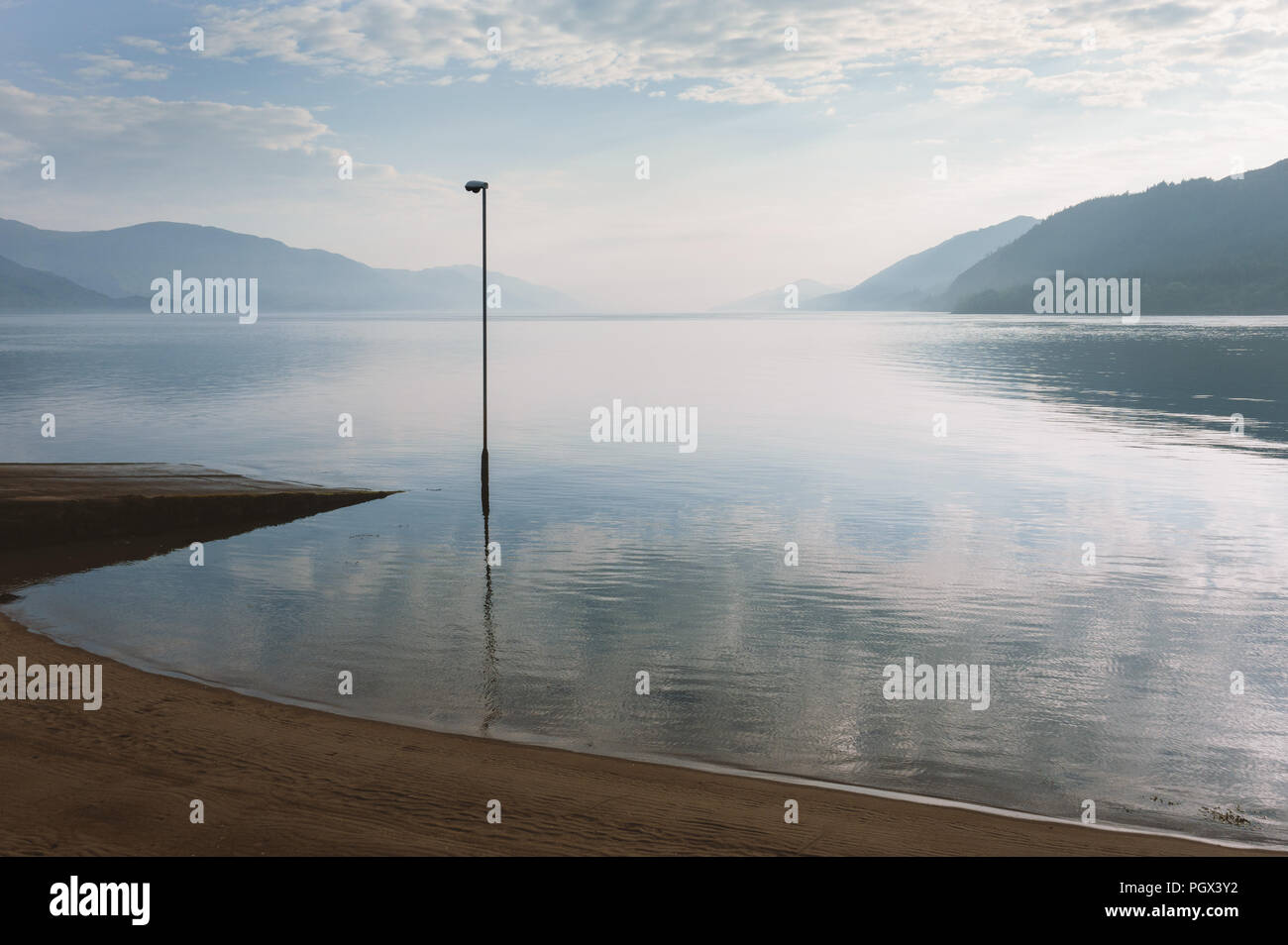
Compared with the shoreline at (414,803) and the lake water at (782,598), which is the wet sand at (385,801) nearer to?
the shoreline at (414,803)

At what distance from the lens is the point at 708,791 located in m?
10.9

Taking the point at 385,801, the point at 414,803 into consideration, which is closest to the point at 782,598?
the point at 414,803

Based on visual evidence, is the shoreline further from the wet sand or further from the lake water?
the lake water

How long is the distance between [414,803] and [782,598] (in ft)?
40.6

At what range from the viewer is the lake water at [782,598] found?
13.2 m

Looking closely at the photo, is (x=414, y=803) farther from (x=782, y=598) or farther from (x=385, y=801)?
(x=782, y=598)

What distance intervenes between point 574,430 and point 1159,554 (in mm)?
36389

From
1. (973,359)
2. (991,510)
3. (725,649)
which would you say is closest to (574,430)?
(991,510)

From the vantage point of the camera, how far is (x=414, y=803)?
1019 cm

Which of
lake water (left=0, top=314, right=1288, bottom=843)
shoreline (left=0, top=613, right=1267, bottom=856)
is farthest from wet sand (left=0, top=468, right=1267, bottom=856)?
lake water (left=0, top=314, right=1288, bottom=843)

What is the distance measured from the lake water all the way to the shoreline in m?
1.09

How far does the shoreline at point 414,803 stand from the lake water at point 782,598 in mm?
1087

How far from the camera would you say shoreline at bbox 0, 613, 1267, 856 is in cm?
933
